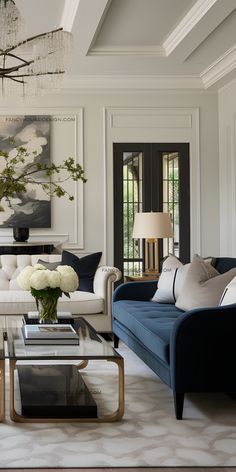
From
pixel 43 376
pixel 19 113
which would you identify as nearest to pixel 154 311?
pixel 43 376

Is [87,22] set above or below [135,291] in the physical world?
above

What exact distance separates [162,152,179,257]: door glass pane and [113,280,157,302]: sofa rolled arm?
271cm

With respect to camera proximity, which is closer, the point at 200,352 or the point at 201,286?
the point at 200,352

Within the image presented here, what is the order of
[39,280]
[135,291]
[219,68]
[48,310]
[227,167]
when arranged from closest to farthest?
[39,280] < [48,310] < [135,291] < [219,68] < [227,167]

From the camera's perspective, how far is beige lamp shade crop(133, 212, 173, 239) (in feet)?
23.2

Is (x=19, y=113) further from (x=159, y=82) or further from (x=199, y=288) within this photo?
(x=199, y=288)

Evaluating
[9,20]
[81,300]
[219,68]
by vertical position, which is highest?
[219,68]

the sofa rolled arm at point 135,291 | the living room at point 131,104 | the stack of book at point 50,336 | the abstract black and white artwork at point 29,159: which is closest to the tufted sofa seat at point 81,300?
the living room at point 131,104

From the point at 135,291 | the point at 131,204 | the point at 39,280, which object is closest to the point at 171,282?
the point at 135,291

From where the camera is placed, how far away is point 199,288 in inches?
192

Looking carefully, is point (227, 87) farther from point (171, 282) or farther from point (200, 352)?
point (200, 352)

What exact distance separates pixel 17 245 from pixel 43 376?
340 centimetres

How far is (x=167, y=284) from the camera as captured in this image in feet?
18.7

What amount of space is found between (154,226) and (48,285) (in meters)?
2.85
